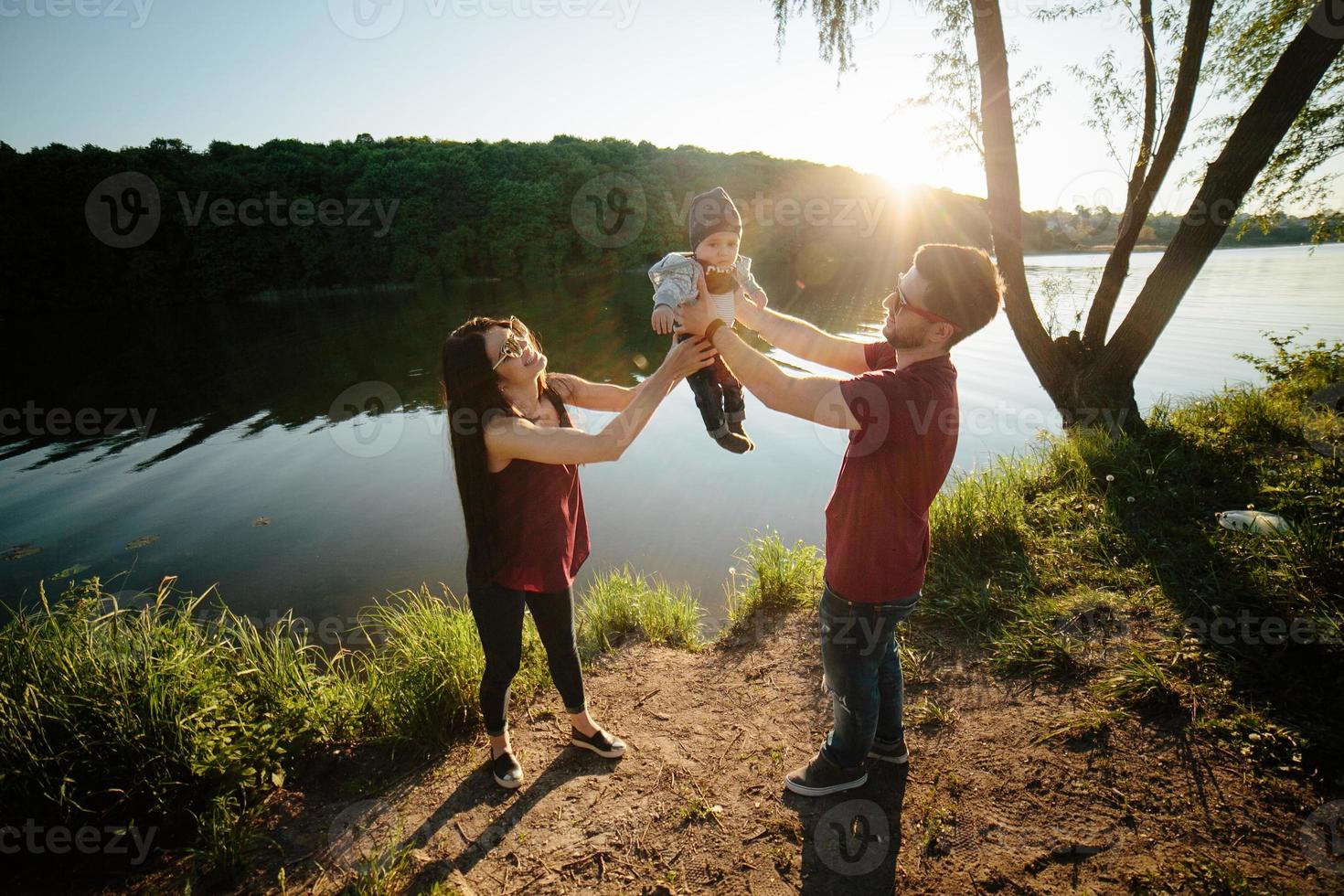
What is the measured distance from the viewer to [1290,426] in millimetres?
5852

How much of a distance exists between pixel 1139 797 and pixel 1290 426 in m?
5.69

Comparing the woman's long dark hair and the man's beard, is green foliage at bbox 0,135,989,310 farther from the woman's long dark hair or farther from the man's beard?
the woman's long dark hair

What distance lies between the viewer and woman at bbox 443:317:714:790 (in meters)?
2.49

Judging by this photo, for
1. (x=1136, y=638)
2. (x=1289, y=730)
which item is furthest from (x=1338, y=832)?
(x=1136, y=638)

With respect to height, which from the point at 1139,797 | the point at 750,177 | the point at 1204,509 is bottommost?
the point at 1139,797


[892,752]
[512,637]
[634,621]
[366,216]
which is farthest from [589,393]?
[366,216]

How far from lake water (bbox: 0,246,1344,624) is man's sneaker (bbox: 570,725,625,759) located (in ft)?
9.90

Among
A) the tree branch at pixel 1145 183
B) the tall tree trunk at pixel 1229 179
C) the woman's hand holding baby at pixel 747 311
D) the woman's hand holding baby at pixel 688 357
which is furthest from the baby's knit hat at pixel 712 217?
the tree branch at pixel 1145 183

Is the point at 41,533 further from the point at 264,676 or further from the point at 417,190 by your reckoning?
the point at 417,190

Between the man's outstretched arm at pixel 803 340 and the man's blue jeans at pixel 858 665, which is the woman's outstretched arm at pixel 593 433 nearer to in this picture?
the man's outstretched arm at pixel 803 340

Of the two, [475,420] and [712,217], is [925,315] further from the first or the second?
[475,420]

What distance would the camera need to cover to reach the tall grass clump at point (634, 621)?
483cm

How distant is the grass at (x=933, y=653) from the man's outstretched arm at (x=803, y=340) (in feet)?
7.01

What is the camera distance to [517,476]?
271 cm
